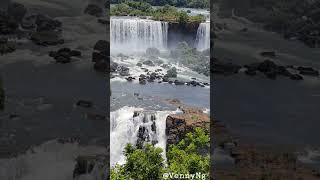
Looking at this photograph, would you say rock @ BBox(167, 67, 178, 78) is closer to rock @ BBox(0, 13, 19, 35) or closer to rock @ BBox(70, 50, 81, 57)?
rock @ BBox(70, 50, 81, 57)

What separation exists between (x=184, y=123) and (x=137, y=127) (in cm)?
69

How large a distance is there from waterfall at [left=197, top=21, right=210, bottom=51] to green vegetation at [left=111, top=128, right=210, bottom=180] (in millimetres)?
1299

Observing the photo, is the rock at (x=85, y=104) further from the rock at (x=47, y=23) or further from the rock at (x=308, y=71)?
the rock at (x=308, y=71)

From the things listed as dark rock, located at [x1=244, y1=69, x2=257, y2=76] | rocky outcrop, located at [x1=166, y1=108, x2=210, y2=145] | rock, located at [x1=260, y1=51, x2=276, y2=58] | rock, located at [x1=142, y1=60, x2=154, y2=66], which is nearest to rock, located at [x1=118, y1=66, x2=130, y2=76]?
rock, located at [x1=142, y1=60, x2=154, y2=66]

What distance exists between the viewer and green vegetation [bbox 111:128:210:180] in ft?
23.7

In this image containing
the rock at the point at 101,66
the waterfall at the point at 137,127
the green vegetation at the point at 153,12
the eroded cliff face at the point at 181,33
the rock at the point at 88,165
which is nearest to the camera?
the rock at the point at 88,165

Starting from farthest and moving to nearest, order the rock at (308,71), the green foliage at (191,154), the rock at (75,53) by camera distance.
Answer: the green foliage at (191,154)
the rock at (308,71)
the rock at (75,53)

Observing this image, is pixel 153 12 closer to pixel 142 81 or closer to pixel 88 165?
pixel 142 81

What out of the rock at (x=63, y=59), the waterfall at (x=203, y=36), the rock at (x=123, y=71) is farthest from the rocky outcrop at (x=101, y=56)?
the waterfall at (x=203, y=36)

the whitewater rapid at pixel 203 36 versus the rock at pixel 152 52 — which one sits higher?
the whitewater rapid at pixel 203 36

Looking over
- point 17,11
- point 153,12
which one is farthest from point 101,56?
point 153,12

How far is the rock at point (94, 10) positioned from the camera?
716 cm

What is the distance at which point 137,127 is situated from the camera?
26.2 ft

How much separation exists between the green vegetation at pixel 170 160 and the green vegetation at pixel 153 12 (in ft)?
5.76
